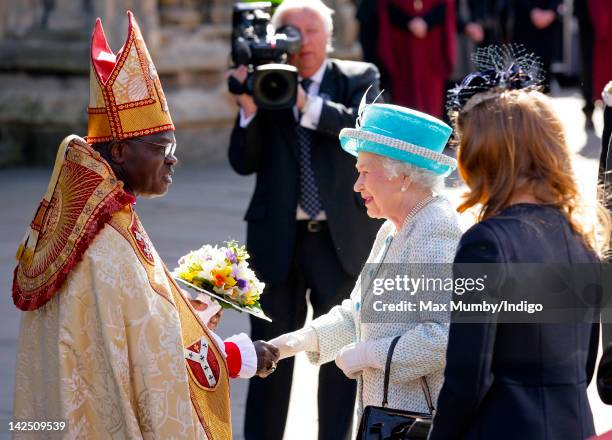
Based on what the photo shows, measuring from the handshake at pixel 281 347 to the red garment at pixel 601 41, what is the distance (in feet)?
30.9

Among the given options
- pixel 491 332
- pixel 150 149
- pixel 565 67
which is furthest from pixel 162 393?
pixel 565 67

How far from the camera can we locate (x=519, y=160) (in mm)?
2996

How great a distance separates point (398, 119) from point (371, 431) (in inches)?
33.8

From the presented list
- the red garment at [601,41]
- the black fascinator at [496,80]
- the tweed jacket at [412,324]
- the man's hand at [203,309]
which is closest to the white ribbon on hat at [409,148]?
the tweed jacket at [412,324]

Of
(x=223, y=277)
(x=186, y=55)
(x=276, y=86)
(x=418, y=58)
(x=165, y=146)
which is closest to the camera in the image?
(x=165, y=146)

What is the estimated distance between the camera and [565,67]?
18188 millimetres

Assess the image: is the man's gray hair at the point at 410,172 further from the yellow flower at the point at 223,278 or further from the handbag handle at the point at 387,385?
the yellow flower at the point at 223,278

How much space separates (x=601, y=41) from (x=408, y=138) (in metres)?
9.66

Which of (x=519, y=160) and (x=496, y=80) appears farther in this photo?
(x=496, y=80)

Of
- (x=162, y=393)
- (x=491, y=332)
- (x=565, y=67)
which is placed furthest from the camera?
(x=565, y=67)

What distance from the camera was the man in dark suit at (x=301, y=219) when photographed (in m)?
5.12

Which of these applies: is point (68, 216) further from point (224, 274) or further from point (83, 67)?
point (83, 67)

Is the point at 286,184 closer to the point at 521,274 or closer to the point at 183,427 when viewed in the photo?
the point at 183,427

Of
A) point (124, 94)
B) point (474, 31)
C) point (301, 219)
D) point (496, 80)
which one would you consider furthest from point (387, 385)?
point (474, 31)
